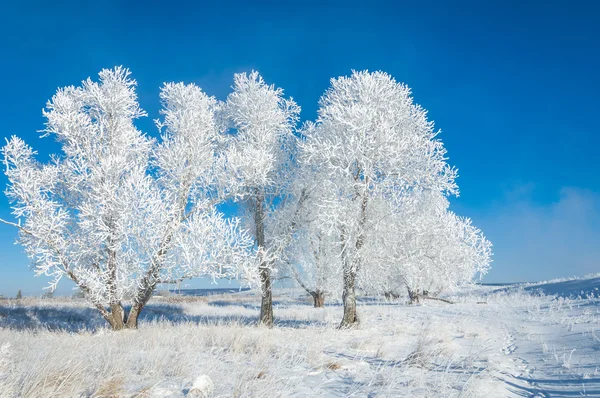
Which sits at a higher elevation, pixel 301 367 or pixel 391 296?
pixel 301 367

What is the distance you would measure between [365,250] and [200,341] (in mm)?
5715

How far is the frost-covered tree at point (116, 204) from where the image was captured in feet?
32.0

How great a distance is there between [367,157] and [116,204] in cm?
677

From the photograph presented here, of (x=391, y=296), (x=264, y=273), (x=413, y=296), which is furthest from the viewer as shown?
(x=391, y=296)

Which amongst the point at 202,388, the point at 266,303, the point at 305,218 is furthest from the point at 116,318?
the point at 202,388

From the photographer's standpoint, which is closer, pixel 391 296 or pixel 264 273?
pixel 264 273

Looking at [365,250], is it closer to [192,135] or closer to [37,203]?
[192,135]

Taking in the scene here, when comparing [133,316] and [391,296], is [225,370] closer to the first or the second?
[133,316]

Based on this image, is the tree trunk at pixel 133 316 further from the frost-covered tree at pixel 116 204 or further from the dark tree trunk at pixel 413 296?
the dark tree trunk at pixel 413 296

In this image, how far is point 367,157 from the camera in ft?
36.3

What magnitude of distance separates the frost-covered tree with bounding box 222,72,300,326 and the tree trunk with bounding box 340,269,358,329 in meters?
2.59

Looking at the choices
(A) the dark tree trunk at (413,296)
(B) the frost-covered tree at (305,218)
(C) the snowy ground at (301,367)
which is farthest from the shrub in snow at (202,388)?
(A) the dark tree trunk at (413,296)

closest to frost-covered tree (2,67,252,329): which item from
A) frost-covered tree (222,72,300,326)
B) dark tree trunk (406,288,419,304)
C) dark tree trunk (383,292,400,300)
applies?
frost-covered tree (222,72,300,326)

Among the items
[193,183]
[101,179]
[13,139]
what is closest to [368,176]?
[193,183]
